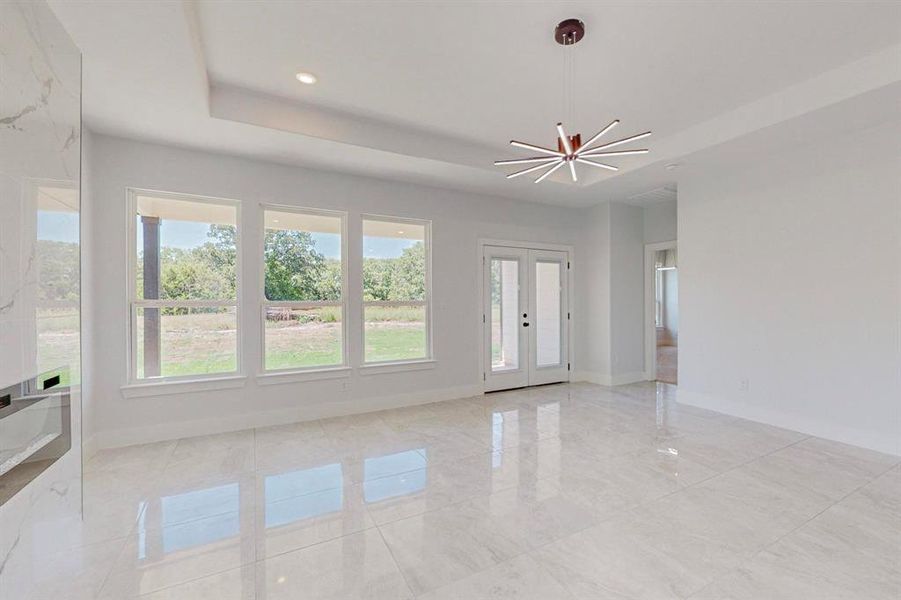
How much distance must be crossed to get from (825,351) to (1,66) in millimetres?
5932

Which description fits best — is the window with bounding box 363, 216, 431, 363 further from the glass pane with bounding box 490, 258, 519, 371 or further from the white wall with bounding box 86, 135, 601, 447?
the glass pane with bounding box 490, 258, 519, 371

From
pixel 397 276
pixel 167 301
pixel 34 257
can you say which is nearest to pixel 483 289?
pixel 397 276

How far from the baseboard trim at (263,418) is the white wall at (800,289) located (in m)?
3.16

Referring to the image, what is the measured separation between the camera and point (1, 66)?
4.44 ft

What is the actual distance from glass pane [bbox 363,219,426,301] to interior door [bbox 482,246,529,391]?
1.01 metres

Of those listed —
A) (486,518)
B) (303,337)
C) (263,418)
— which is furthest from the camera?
(303,337)

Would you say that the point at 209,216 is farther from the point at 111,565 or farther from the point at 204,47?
the point at 111,565

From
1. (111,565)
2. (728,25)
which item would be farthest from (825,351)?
(111,565)


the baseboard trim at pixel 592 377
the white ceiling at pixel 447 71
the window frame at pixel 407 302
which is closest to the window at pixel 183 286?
the white ceiling at pixel 447 71

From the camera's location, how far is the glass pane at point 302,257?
427 cm

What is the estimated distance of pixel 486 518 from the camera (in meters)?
2.35

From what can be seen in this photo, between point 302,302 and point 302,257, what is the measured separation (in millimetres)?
525

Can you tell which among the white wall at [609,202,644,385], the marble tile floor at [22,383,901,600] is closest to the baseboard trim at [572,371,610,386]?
the white wall at [609,202,644,385]

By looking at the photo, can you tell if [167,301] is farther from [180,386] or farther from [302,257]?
[302,257]
